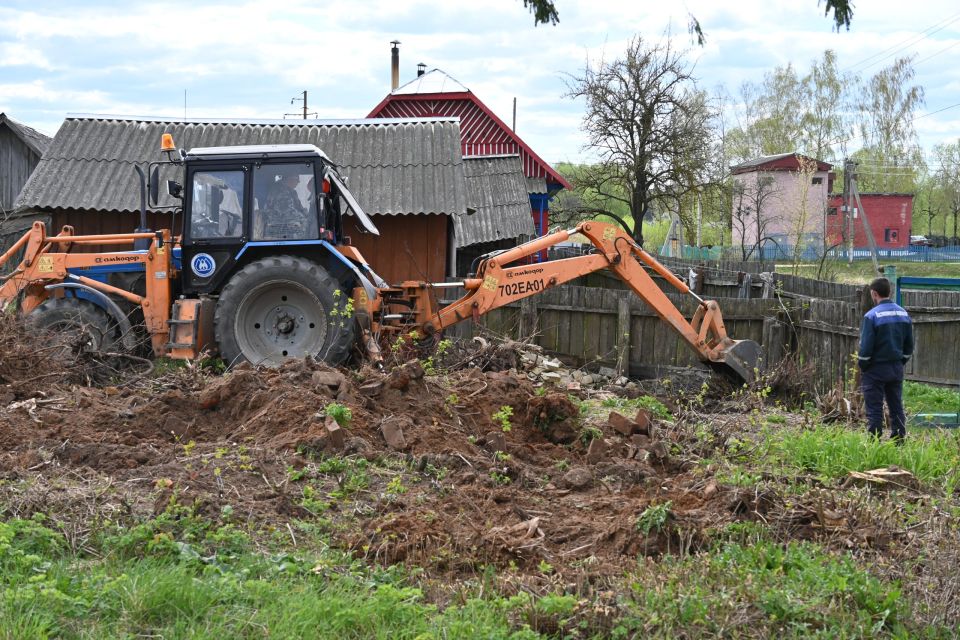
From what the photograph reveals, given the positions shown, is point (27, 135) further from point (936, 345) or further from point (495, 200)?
point (936, 345)

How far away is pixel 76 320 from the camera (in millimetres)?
10836

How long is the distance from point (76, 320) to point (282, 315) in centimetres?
228

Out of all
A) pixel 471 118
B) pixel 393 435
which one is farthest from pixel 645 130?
pixel 393 435

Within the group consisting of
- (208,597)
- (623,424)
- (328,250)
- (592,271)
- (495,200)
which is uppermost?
(495,200)

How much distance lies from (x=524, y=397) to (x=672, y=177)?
71.6 ft

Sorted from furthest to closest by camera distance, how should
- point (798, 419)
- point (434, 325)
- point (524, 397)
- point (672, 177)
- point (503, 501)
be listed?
1. point (672, 177)
2. point (434, 325)
3. point (798, 419)
4. point (524, 397)
5. point (503, 501)

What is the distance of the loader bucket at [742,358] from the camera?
11.8 m

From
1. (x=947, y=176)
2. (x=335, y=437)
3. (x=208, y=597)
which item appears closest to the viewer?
(x=208, y=597)

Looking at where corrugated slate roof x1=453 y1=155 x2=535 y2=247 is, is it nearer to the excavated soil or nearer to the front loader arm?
the front loader arm

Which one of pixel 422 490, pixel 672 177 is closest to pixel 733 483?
pixel 422 490

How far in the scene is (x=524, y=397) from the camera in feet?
28.9

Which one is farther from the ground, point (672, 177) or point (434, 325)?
point (672, 177)

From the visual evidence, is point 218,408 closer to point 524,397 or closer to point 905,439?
point 524,397

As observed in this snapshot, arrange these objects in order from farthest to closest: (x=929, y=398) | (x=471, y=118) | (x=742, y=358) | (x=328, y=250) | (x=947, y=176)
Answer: (x=947, y=176) < (x=471, y=118) < (x=929, y=398) < (x=742, y=358) < (x=328, y=250)
